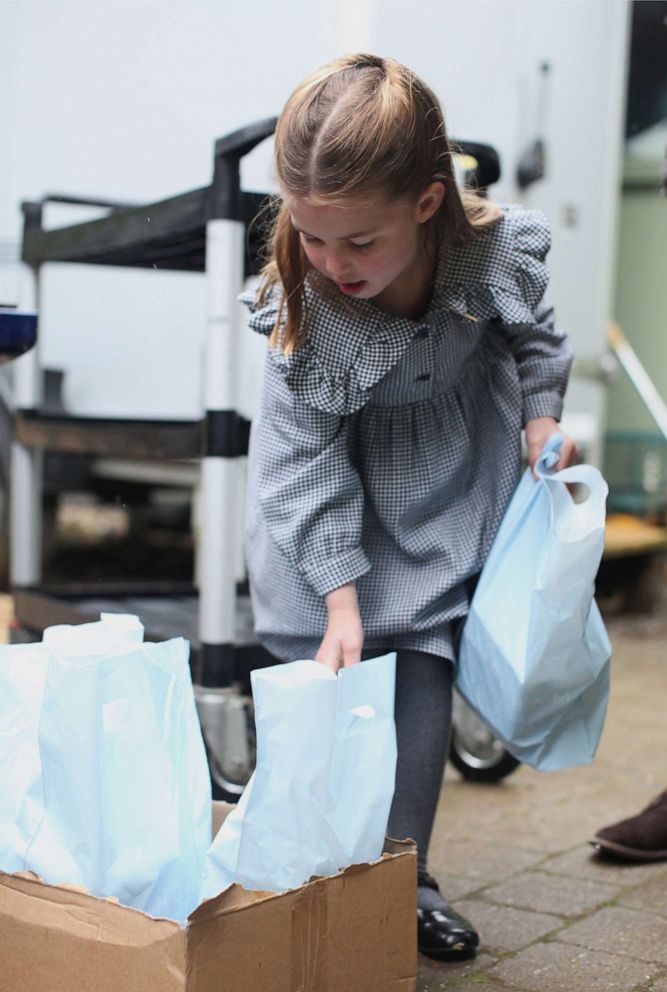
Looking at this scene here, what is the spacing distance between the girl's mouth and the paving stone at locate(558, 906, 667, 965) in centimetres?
88

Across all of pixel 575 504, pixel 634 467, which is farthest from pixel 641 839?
pixel 634 467

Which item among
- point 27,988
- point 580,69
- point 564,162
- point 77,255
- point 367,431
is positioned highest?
point 580,69

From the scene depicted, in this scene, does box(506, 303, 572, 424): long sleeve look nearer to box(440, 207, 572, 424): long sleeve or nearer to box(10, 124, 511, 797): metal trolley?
box(440, 207, 572, 424): long sleeve

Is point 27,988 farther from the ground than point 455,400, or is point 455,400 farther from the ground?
point 455,400

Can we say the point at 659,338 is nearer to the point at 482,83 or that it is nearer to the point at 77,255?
the point at 482,83

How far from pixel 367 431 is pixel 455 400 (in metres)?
0.12

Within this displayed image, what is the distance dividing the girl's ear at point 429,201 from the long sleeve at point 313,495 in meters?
0.27

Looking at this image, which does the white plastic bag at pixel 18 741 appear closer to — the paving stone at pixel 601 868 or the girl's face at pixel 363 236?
the girl's face at pixel 363 236

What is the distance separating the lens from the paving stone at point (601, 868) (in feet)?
6.27

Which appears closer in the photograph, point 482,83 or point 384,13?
point 384,13

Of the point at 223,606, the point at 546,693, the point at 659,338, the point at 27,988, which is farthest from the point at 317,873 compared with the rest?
the point at 659,338

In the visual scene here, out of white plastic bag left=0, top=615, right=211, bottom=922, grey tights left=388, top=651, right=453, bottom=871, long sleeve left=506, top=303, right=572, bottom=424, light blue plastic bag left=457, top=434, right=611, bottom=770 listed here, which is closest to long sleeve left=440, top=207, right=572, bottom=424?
long sleeve left=506, top=303, right=572, bottom=424

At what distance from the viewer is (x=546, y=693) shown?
156 centimetres

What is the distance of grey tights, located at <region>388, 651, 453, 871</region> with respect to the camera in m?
1.62
